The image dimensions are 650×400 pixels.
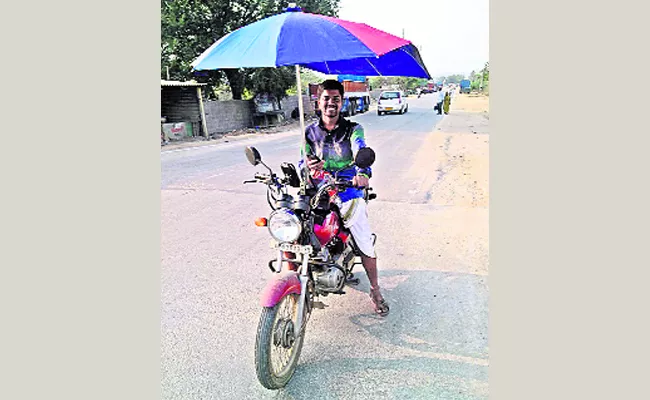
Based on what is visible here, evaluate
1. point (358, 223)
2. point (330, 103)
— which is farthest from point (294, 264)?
point (330, 103)

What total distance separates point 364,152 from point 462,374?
1.41 m

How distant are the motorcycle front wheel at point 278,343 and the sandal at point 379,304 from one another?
85 cm

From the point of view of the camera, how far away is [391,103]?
2677 centimetres

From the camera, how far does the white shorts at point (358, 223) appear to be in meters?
3.26

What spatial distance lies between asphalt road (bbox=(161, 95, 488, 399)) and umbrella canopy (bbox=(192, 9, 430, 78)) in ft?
5.75

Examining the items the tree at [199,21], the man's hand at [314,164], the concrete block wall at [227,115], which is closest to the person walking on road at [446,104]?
the tree at [199,21]

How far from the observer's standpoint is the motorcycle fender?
2.47 metres

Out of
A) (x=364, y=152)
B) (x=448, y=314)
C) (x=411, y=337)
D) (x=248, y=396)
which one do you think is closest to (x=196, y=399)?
(x=248, y=396)

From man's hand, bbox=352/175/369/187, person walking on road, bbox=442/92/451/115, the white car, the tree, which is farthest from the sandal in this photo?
the white car

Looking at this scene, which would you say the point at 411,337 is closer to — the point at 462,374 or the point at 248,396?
the point at 462,374

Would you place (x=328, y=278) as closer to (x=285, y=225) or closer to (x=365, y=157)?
(x=285, y=225)

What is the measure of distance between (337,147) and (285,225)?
842mm

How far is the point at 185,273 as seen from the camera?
424 centimetres

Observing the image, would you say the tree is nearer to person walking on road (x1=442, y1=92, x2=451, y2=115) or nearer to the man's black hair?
person walking on road (x1=442, y1=92, x2=451, y2=115)
